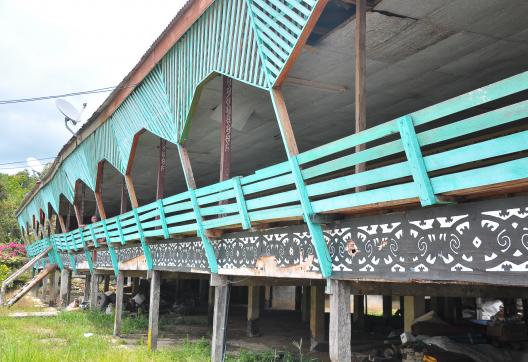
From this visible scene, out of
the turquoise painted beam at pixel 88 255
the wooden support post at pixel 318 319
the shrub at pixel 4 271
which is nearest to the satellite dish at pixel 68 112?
the turquoise painted beam at pixel 88 255

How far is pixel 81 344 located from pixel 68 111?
30.7 feet

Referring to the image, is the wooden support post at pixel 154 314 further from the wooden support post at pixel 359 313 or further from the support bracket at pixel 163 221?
the wooden support post at pixel 359 313

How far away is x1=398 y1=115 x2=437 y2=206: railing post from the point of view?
387 cm

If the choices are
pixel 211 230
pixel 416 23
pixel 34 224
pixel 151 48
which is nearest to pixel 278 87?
pixel 416 23

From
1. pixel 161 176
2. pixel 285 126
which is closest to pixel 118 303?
pixel 161 176

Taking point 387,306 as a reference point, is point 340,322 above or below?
above

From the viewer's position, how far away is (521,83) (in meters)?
3.14

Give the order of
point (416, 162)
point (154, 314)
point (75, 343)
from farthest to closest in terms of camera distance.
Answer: point (154, 314), point (75, 343), point (416, 162)

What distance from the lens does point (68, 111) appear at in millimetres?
17125

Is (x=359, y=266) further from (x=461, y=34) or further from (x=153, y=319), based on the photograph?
(x=153, y=319)

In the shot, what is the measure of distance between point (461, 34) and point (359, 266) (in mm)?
3493

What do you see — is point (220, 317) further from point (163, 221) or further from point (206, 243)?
point (163, 221)

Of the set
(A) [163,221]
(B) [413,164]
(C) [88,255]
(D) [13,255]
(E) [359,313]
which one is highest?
(B) [413,164]

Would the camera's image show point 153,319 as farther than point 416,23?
Yes
